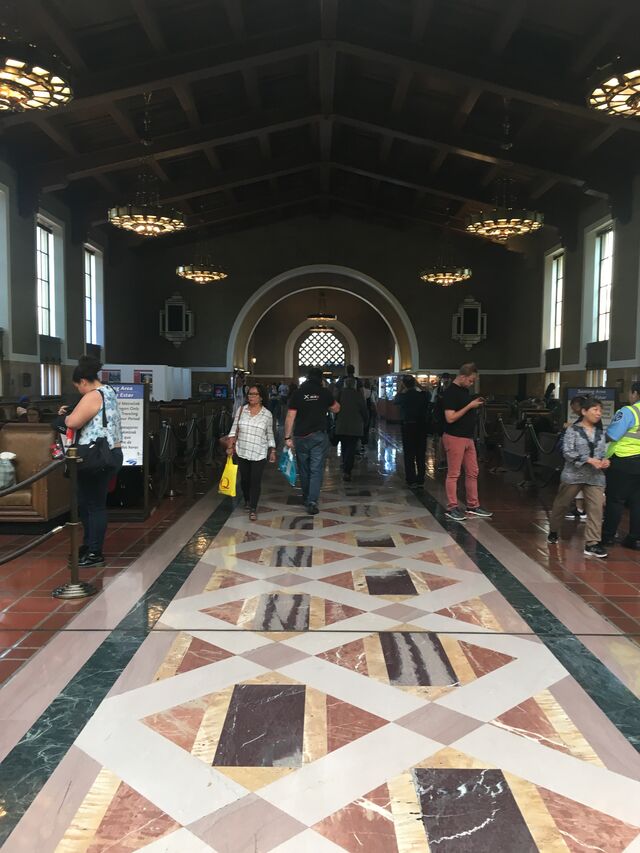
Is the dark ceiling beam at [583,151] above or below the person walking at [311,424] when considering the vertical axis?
above

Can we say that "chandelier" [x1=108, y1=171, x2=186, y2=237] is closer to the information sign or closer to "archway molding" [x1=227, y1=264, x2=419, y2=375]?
the information sign

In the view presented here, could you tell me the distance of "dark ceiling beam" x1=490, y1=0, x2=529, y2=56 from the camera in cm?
751

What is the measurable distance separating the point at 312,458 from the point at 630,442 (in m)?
2.86

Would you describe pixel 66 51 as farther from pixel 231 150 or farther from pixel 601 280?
pixel 601 280

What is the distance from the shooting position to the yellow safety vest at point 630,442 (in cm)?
485

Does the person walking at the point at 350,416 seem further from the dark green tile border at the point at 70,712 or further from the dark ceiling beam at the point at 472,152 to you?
the dark ceiling beam at the point at 472,152

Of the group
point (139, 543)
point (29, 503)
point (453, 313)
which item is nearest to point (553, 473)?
point (139, 543)

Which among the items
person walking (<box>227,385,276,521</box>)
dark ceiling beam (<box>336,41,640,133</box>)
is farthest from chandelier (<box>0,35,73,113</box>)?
dark ceiling beam (<box>336,41,640,133</box>)

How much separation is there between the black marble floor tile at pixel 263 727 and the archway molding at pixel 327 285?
17.2 meters

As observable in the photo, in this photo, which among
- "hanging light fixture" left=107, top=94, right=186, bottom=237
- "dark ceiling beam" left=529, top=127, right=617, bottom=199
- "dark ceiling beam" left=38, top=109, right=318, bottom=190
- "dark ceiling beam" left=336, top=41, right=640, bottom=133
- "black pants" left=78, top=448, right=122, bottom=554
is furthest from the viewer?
"dark ceiling beam" left=38, top=109, right=318, bottom=190

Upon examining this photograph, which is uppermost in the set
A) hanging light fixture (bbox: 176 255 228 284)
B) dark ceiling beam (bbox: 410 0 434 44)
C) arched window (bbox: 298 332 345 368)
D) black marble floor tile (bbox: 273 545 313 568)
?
dark ceiling beam (bbox: 410 0 434 44)

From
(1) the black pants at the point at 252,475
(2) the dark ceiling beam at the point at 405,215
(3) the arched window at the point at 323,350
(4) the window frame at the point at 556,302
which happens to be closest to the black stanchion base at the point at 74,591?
Result: (1) the black pants at the point at 252,475

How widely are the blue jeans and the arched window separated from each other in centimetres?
2518

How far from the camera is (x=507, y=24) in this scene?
26.1ft
